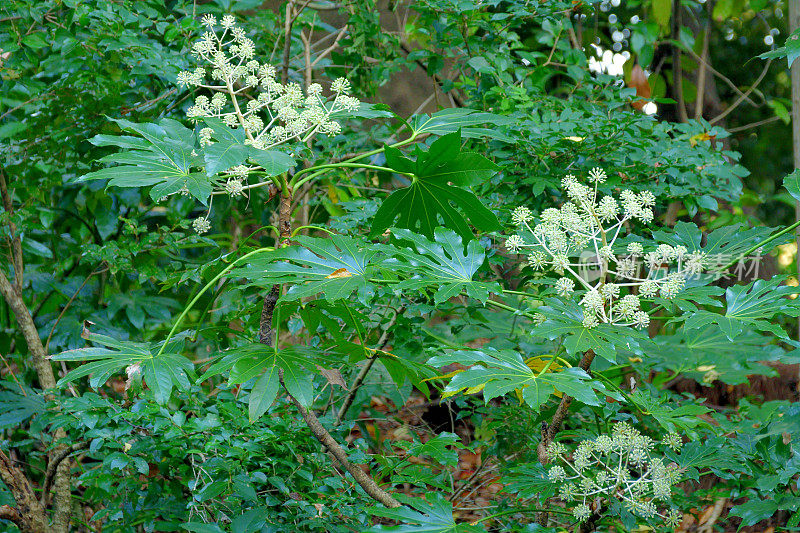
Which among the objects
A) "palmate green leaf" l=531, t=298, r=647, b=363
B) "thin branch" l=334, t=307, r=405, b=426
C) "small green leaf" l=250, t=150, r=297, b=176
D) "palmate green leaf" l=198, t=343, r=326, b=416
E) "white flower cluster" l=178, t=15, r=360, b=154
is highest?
"white flower cluster" l=178, t=15, r=360, b=154

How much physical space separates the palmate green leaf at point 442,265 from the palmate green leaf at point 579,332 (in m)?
0.08

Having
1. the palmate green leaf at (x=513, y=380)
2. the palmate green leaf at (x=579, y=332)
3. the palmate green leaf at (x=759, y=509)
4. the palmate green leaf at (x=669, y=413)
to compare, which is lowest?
the palmate green leaf at (x=759, y=509)

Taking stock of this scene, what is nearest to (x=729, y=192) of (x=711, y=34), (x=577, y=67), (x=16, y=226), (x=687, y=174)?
(x=687, y=174)

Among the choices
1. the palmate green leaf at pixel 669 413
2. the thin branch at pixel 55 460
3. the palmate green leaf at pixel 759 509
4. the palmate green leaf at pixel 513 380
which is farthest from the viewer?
the thin branch at pixel 55 460

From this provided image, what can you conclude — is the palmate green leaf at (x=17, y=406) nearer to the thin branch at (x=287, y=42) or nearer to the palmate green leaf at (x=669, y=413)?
the thin branch at (x=287, y=42)

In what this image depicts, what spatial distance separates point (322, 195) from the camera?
8.26 ft

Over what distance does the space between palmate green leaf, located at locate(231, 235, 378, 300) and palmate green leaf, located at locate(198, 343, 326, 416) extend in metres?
0.12

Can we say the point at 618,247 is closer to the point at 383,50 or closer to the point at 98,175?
the point at 98,175

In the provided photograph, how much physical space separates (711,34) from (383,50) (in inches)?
96.3

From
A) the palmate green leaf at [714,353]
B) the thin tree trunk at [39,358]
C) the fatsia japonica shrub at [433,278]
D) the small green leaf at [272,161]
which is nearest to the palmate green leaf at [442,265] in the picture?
the fatsia japonica shrub at [433,278]

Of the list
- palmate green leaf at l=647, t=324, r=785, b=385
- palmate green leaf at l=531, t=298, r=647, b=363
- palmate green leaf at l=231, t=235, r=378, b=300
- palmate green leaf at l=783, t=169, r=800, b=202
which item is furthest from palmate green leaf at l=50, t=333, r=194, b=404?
palmate green leaf at l=647, t=324, r=785, b=385

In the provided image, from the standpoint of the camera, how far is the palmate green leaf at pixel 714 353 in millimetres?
2014

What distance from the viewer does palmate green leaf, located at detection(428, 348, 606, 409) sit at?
0.88 metres

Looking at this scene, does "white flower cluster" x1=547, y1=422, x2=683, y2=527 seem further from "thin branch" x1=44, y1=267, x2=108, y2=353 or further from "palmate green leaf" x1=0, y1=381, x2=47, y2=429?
"thin branch" x1=44, y1=267, x2=108, y2=353
